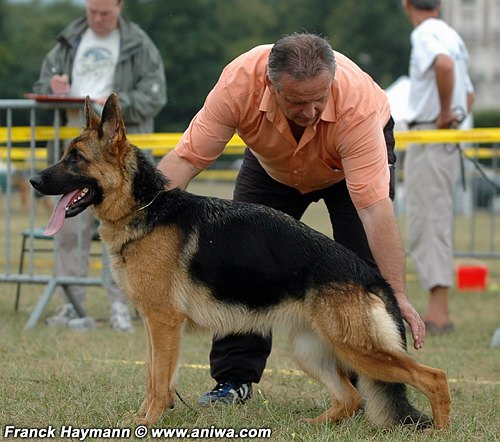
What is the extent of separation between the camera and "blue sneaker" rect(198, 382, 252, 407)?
16.9 feet

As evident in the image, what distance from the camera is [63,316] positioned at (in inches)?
313

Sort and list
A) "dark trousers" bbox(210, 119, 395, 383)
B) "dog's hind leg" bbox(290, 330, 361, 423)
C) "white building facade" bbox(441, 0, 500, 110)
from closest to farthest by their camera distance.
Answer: "dog's hind leg" bbox(290, 330, 361, 423) → "dark trousers" bbox(210, 119, 395, 383) → "white building facade" bbox(441, 0, 500, 110)

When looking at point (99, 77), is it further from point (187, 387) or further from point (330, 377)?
point (330, 377)

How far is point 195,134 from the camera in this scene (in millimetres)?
4875

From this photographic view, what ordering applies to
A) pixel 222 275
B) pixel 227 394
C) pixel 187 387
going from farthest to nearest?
pixel 187 387
pixel 227 394
pixel 222 275

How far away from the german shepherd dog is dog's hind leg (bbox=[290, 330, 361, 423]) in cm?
11

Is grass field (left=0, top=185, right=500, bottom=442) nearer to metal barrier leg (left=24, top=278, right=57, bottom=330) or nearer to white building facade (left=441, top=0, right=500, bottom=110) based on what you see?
metal barrier leg (left=24, top=278, right=57, bottom=330)

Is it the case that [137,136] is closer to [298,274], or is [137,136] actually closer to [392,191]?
[392,191]

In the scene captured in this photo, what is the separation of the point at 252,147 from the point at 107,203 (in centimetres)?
81

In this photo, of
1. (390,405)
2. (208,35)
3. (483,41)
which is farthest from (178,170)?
(483,41)

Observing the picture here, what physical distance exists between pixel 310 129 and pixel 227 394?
1523 mm

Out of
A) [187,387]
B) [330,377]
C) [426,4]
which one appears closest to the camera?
[330,377]

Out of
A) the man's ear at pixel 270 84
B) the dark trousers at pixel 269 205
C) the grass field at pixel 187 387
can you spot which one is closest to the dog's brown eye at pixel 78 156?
the man's ear at pixel 270 84

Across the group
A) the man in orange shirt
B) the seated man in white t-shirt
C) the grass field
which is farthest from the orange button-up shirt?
the seated man in white t-shirt
